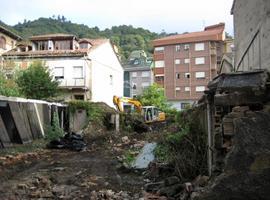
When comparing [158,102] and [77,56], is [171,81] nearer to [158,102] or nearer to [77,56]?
[158,102]

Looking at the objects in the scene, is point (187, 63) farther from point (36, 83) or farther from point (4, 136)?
point (4, 136)

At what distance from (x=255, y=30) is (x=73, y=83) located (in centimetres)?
2907

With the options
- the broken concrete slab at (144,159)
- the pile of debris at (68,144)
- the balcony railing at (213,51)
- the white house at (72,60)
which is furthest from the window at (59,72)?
the balcony railing at (213,51)

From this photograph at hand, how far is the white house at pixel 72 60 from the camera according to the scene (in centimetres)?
3850

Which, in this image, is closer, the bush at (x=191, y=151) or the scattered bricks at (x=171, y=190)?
the scattered bricks at (x=171, y=190)

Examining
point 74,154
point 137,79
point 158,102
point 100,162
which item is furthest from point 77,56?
point 137,79

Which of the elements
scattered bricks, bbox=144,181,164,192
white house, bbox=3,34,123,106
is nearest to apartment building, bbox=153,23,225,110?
white house, bbox=3,34,123,106

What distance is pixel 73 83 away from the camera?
38.5 meters

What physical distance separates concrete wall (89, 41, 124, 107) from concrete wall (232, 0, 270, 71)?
26.2m

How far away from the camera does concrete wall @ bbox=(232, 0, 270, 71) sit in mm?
8938

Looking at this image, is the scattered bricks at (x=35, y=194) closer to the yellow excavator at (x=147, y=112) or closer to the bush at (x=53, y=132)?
the bush at (x=53, y=132)

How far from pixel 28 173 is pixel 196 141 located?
5009 mm

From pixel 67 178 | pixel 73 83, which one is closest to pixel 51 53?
pixel 73 83

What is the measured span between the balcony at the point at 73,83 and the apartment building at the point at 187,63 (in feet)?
77.6
